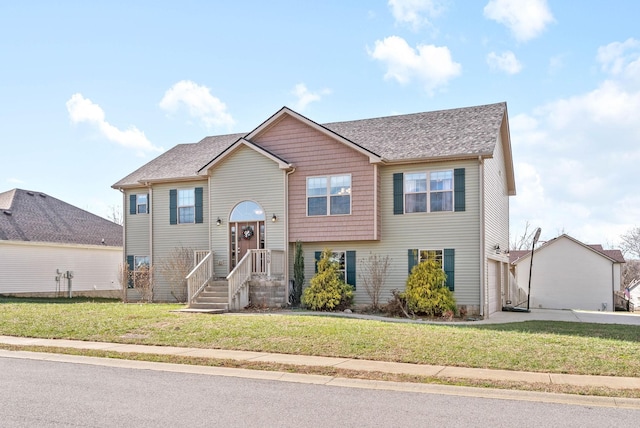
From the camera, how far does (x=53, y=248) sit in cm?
2908

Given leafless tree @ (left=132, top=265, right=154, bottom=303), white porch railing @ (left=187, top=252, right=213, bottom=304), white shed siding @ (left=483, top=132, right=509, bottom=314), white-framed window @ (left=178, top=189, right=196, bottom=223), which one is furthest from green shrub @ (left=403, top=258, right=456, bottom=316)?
leafless tree @ (left=132, top=265, right=154, bottom=303)

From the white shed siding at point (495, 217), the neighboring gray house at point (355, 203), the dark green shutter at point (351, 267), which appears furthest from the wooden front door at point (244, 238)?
the white shed siding at point (495, 217)

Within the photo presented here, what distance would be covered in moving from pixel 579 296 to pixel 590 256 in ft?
8.05

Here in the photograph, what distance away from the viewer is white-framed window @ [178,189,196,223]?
75.8 feet

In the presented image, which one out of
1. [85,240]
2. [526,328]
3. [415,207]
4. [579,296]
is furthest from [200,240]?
[579,296]

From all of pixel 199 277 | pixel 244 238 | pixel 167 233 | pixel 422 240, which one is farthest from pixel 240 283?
pixel 422 240

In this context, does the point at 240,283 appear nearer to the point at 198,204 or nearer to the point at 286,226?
the point at 286,226

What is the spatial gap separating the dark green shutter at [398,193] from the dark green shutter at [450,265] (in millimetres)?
2067

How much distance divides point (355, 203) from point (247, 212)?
4.24m

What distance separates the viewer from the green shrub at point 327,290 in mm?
18734

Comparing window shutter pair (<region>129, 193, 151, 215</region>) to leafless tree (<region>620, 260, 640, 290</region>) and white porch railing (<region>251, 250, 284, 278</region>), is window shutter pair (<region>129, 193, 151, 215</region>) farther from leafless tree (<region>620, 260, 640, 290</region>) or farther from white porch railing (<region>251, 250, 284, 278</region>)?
leafless tree (<region>620, 260, 640, 290</region>)

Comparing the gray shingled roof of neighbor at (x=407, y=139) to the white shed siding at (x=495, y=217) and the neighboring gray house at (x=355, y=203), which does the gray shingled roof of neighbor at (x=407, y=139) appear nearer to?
the neighboring gray house at (x=355, y=203)

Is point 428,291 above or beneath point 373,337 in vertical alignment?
above

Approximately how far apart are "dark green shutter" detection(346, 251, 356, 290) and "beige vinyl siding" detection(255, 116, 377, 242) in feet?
2.57
